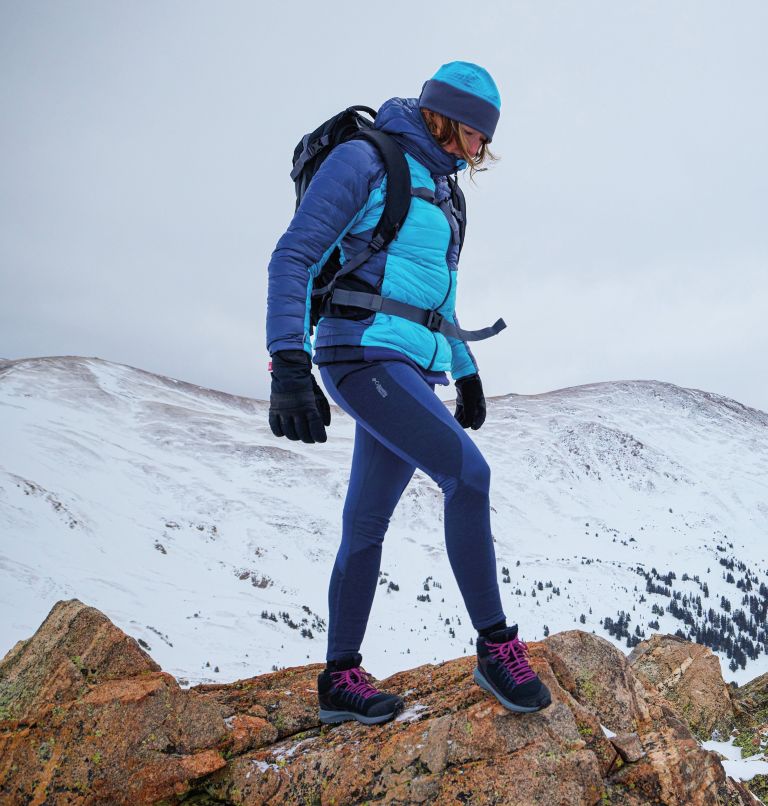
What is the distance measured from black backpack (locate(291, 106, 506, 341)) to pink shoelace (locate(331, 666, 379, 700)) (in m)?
1.96

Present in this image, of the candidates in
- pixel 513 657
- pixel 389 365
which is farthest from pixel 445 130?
pixel 513 657

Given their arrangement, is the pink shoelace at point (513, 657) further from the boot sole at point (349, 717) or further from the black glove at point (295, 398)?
the black glove at point (295, 398)

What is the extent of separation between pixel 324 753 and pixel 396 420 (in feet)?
5.60

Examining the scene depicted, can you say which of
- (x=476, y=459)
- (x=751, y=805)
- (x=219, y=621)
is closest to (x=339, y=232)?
(x=476, y=459)

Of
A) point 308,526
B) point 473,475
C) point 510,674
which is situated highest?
point 473,475

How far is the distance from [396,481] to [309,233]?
1.41 metres

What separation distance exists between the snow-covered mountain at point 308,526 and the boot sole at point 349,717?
52.7ft

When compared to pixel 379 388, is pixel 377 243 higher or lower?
higher

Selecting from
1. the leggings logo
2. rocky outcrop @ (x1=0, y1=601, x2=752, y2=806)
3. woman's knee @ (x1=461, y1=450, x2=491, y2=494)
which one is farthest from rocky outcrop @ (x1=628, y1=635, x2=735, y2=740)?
the leggings logo

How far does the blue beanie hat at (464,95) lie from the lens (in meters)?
3.04

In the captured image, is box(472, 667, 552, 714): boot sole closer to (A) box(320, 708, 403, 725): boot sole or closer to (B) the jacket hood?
(A) box(320, 708, 403, 725): boot sole

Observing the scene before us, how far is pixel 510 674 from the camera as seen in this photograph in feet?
9.29

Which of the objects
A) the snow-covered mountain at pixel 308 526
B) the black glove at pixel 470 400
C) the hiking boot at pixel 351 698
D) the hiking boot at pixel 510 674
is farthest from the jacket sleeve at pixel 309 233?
the snow-covered mountain at pixel 308 526

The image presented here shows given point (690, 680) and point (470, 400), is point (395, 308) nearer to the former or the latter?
point (470, 400)
